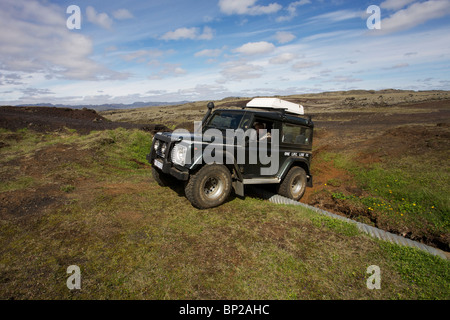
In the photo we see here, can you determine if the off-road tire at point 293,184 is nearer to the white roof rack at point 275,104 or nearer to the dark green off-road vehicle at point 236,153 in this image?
the dark green off-road vehicle at point 236,153

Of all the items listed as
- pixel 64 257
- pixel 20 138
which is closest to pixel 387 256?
pixel 64 257

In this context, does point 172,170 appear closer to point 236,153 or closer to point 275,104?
point 236,153

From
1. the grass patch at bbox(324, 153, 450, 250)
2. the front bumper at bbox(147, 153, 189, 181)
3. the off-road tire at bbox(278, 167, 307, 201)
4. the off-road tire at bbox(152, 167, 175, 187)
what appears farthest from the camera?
the off-road tire at bbox(278, 167, 307, 201)

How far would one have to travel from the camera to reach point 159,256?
3.53 meters

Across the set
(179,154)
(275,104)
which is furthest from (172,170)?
(275,104)

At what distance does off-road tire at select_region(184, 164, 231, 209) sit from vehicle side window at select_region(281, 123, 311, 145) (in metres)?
2.15

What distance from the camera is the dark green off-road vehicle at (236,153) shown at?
16.5 feet

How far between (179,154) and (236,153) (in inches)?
52.9

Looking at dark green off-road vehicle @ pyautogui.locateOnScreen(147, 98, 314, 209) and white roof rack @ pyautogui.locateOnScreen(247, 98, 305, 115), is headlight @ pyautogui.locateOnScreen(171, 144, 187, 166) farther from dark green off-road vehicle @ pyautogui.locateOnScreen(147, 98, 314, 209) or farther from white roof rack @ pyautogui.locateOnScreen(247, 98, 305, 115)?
white roof rack @ pyautogui.locateOnScreen(247, 98, 305, 115)

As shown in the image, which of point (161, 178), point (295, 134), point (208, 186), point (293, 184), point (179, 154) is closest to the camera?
point (179, 154)

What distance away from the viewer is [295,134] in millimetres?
6809

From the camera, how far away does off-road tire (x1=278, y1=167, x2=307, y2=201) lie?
6.75 m

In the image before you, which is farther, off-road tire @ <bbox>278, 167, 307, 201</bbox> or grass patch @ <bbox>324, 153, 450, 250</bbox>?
off-road tire @ <bbox>278, 167, 307, 201</bbox>

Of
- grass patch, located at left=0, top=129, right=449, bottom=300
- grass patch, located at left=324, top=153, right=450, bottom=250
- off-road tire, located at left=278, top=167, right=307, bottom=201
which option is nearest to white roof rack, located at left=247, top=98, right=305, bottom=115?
off-road tire, located at left=278, top=167, right=307, bottom=201
